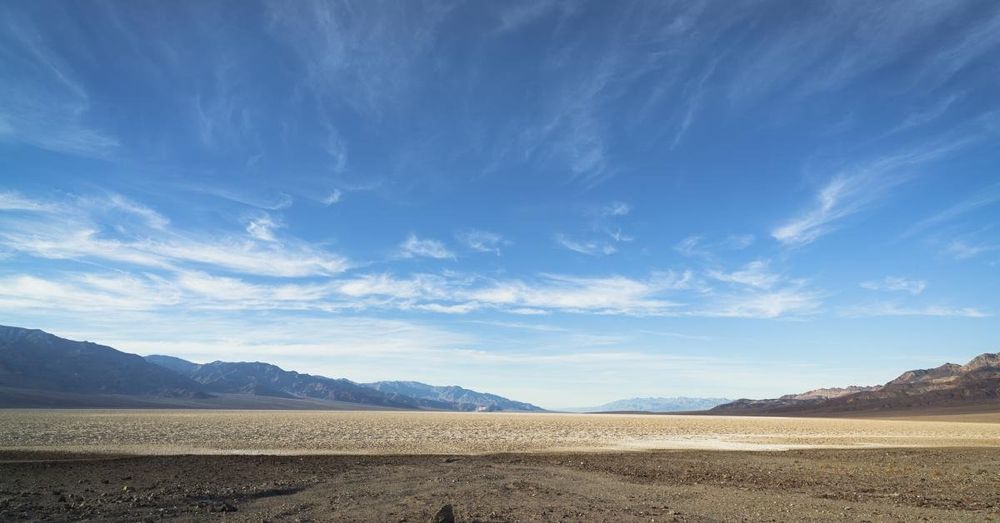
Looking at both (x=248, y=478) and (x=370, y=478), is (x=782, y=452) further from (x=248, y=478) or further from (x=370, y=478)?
(x=248, y=478)

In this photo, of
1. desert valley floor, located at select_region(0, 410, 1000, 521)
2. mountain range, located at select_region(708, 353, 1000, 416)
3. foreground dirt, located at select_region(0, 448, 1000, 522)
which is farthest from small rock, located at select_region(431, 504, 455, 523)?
mountain range, located at select_region(708, 353, 1000, 416)

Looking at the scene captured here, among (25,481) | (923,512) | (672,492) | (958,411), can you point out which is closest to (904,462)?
(923,512)

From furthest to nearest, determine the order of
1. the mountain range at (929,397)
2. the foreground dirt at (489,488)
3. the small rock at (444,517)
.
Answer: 1. the mountain range at (929,397)
2. the foreground dirt at (489,488)
3. the small rock at (444,517)

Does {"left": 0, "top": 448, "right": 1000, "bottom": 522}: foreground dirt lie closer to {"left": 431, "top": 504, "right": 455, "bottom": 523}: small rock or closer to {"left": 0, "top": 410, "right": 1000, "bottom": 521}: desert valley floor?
{"left": 0, "top": 410, "right": 1000, "bottom": 521}: desert valley floor

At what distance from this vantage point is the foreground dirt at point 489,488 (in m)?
11.7

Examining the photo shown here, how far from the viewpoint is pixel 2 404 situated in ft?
451

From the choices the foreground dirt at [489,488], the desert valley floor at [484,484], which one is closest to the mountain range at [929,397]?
the desert valley floor at [484,484]

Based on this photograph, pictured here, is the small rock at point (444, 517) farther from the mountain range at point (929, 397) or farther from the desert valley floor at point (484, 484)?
the mountain range at point (929, 397)

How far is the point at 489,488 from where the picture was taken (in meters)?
15.0

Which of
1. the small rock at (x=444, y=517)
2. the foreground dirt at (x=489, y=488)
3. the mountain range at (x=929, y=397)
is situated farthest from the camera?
the mountain range at (x=929, y=397)

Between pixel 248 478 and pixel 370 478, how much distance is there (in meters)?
3.65

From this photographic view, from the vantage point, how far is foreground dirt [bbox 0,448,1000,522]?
38.3 ft

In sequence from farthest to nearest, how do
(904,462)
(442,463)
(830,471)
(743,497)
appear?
(904,462) < (442,463) < (830,471) < (743,497)

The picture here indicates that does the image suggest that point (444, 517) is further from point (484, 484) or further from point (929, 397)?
point (929, 397)
